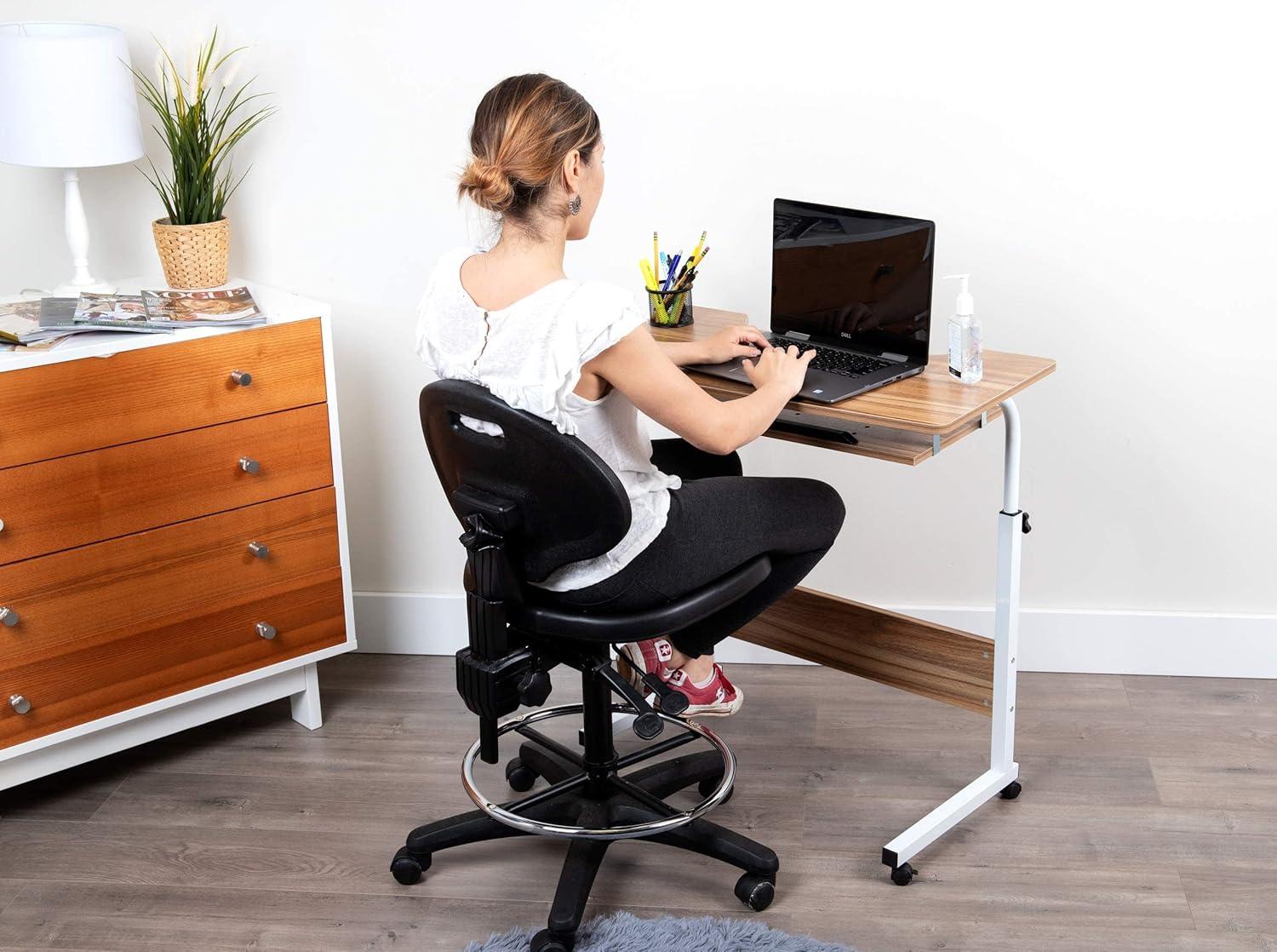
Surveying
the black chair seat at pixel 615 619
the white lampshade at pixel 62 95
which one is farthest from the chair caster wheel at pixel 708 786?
the white lampshade at pixel 62 95

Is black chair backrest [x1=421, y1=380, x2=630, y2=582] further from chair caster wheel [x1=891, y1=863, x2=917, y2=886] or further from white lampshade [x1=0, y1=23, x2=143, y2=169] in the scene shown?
white lampshade [x1=0, y1=23, x2=143, y2=169]

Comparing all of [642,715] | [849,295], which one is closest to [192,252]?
[849,295]

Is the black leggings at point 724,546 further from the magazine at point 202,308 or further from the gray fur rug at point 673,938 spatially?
the magazine at point 202,308

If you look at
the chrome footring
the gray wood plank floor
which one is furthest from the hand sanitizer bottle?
the gray wood plank floor

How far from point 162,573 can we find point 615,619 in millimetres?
957

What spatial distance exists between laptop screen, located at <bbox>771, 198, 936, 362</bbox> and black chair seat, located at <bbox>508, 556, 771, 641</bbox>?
19.6 inches

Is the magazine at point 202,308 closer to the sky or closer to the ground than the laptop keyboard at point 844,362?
closer to the sky

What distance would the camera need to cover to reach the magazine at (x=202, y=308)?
7.92 feet

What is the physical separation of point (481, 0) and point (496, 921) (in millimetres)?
1681

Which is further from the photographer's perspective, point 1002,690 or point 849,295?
point 1002,690

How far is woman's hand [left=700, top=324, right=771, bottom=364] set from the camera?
7.12 ft

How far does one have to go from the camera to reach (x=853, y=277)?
219 centimetres

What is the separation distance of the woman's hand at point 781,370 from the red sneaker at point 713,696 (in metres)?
0.79

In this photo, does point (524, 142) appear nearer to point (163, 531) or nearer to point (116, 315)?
point (116, 315)
